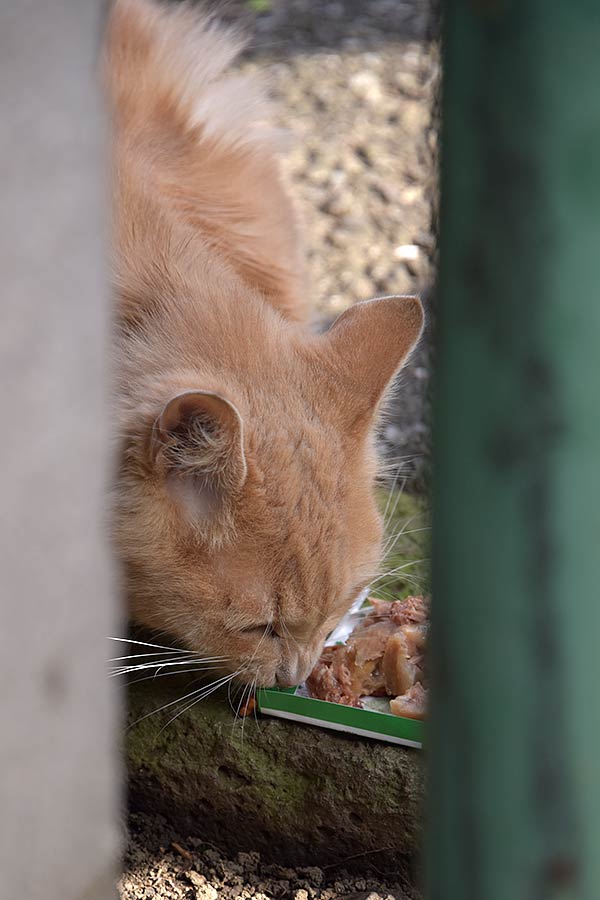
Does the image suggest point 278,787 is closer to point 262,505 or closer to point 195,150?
point 262,505

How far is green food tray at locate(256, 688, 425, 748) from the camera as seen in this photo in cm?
244

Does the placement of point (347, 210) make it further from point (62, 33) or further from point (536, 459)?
point (536, 459)

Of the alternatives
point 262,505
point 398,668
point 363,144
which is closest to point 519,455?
point 262,505

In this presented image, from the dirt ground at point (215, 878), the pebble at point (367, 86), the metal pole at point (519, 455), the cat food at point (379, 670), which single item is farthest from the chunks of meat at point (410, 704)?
the pebble at point (367, 86)

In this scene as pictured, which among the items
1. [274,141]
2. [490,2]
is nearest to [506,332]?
[490,2]

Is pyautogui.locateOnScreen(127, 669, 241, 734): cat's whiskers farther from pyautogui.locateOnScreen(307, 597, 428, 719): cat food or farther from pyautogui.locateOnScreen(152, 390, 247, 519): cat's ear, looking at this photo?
pyautogui.locateOnScreen(152, 390, 247, 519): cat's ear

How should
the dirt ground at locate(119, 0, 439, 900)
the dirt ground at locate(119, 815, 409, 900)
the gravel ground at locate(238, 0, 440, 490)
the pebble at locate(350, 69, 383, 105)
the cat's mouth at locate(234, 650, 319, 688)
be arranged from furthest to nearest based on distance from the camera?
the pebble at locate(350, 69, 383, 105) → the gravel ground at locate(238, 0, 440, 490) → the dirt ground at locate(119, 0, 439, 900) → the cat's mouth at locate(234, 650, 319, 688) → the dirt ground at locate(119, 815, 409, 900)

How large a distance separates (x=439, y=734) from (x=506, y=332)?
34 centimetres

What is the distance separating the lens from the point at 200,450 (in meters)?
2.15

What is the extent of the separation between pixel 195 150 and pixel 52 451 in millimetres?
2234

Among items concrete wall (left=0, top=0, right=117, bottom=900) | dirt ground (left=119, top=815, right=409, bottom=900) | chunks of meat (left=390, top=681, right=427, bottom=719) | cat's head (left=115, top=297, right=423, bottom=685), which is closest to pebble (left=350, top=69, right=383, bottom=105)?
cat's head (left=115, top=297, right=423, bottom=685)

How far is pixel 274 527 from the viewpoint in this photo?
7.41 feet

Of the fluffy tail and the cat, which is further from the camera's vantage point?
the fluffy tail

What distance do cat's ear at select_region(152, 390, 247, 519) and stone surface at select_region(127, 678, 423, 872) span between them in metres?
0.61
